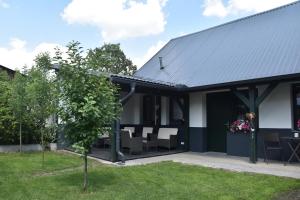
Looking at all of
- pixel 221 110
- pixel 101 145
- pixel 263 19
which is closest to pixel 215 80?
pixel 221 110

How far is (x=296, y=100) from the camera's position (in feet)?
33.8

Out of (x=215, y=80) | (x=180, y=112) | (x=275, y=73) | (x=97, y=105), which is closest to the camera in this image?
(x=97, y=105)

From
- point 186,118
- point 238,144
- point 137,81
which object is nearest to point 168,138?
point 186,118

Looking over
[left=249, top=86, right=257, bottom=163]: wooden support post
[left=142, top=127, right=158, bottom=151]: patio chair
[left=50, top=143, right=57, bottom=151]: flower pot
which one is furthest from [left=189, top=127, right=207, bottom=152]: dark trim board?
[left=50, top=143, right=57, bottom=151]: flower pot

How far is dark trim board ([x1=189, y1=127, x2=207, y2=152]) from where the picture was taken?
12852mm

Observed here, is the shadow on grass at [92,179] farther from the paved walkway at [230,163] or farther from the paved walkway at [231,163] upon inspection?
the paved walkway at [231,163]

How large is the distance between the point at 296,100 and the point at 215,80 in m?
2.67

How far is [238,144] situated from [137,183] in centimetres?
527

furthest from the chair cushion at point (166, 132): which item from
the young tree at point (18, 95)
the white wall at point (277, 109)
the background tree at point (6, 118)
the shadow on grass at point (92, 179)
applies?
the background tree at point (6, 118)

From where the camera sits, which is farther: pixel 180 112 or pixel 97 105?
pixel 180 112

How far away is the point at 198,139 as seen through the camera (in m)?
13.0

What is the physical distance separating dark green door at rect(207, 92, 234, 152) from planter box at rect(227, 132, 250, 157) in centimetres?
100

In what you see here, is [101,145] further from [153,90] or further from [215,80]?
[215,80]

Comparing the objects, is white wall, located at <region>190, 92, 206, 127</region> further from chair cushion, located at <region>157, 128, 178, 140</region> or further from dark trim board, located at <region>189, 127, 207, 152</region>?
chair cushion, located at <region>157, 128, 178, 140</region>
